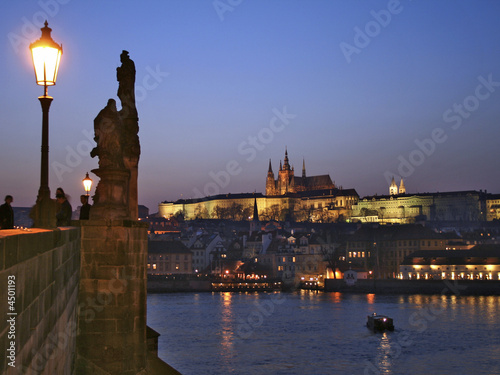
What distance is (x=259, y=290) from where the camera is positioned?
3452 inches

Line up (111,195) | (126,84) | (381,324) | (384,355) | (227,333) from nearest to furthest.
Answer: (111,195)
(126,84)
(384,355)
(227,333)
(381,324)

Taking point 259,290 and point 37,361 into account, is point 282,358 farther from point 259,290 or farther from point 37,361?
point 259,290

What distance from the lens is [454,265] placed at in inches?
3258

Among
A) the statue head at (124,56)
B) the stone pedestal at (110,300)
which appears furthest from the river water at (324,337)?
the stone pedestal at (110,300)

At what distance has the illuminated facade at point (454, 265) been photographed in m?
81.8

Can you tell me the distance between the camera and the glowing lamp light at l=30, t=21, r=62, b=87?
21.5ft

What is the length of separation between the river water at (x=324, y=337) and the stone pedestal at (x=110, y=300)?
802 inches

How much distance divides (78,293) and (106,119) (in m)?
2.66

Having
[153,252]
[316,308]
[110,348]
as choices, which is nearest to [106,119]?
[110,348]

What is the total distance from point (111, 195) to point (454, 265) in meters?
78.2

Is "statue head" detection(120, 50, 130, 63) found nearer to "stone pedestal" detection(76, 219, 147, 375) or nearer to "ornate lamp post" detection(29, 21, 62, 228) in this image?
"stone pedestal" detection(76, 219, 147, 375)

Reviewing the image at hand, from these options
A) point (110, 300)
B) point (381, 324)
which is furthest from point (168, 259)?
point (110, 300)

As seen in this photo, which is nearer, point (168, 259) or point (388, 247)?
point (168, 259)

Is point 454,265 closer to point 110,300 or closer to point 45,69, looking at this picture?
point 110,300
